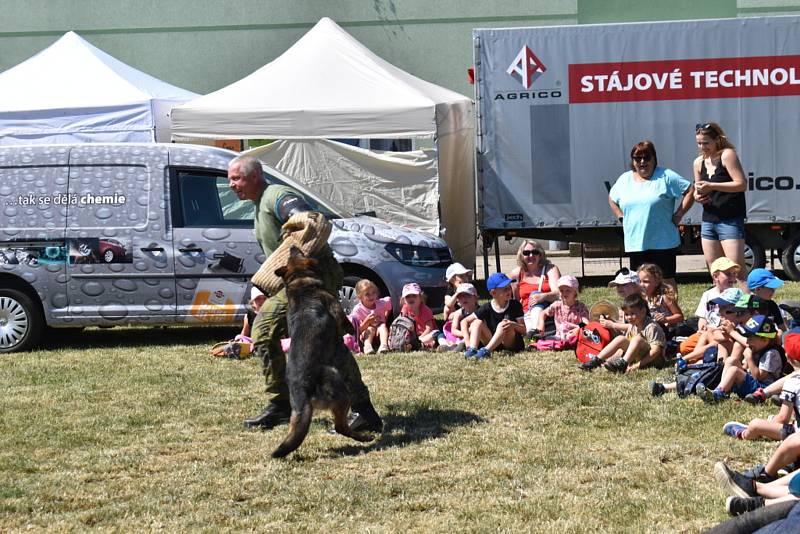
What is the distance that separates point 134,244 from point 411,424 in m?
4.29

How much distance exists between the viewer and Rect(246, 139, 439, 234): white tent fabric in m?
13.9

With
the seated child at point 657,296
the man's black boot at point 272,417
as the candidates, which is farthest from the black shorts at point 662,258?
the man's black boot at point 272,417

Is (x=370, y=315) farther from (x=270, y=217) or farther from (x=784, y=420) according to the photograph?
(x=784, y=420)

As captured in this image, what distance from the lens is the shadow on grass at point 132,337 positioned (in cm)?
1098

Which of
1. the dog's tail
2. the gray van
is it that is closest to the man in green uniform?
the dog's tail

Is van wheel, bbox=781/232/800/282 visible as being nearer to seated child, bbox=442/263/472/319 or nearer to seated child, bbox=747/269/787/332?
seated child, bbox=442/263/472/319

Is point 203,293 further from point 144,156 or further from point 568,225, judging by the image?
point 568,225

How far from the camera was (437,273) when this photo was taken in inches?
417

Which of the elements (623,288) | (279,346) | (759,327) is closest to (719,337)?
(759,327)

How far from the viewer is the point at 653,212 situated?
953 cm

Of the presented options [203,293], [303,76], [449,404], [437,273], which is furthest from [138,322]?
[303,76]

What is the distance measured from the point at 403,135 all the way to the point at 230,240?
12.7 feet

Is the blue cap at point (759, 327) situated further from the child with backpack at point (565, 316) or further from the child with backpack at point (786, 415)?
the child with backpack at point (565, 316)

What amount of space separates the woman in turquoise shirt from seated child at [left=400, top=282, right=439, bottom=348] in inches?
72.1
